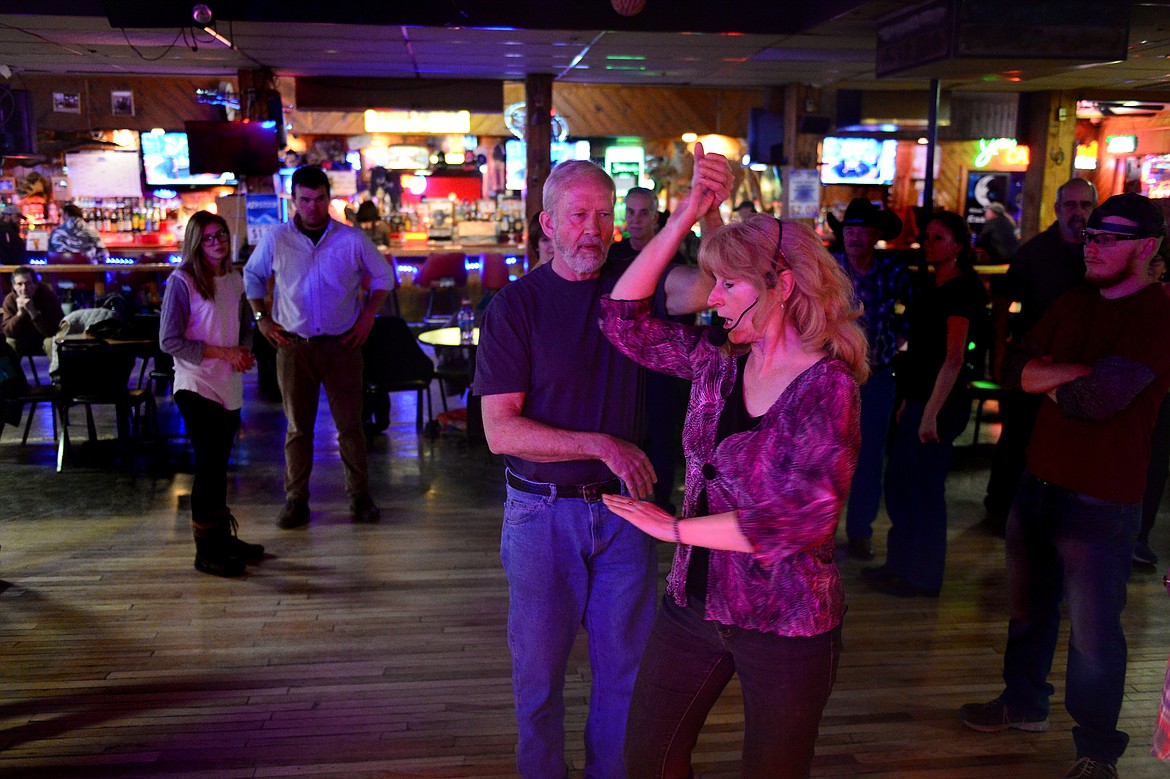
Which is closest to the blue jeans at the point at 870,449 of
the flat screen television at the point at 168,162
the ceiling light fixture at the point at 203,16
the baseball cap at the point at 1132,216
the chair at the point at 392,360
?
the baseball cap at the point at 1132,216

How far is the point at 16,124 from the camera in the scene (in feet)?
32.9

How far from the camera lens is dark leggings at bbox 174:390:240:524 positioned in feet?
14.6

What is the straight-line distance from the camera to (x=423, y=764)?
3098 mm

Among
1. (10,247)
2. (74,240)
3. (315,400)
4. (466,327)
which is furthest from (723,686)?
(10,247)

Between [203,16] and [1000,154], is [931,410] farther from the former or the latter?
[1000,154]

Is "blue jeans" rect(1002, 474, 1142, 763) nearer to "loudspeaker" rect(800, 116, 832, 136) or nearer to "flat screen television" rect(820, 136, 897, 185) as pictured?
"loudspeaker" rect(800, 116, 832, 136)

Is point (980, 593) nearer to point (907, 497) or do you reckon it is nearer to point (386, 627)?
point (907, 497)

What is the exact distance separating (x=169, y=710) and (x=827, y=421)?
8.68 feet

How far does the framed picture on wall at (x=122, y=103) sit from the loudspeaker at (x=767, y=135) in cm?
877

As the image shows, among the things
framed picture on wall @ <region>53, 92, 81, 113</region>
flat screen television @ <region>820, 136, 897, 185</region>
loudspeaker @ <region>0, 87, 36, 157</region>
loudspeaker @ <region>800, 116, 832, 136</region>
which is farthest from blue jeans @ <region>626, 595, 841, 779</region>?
framed picture on wall @ <region>53, 92, 81, 113</region>

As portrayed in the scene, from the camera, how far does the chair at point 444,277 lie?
1320 cm

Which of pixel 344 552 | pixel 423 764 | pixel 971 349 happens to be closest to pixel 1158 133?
pixel 971 349

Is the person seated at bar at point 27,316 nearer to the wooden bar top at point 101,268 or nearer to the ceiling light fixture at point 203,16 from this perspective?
the ceiling light fixture at point 203,16

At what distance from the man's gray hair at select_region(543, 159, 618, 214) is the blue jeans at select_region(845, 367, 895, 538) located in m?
2.47
